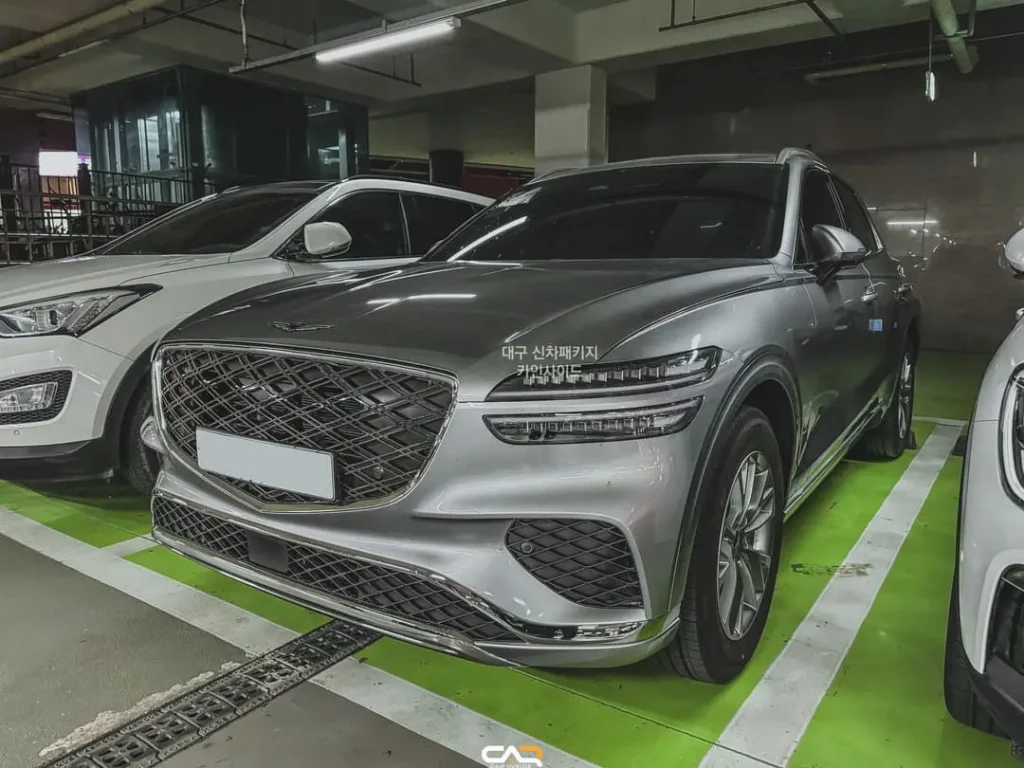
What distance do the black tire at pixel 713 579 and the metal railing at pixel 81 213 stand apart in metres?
7.34

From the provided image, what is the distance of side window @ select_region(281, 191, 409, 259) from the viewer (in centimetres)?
383

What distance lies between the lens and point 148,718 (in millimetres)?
1846

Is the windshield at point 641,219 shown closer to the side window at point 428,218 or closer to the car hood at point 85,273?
the car hood at point 85,273

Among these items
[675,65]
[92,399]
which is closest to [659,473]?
[92,399]

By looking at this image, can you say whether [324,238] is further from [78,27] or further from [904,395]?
[78,27]

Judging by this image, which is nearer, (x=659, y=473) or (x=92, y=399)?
(x=659, y=473)

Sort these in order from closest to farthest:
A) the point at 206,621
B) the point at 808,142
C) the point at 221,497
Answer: the point at 221,497, the point at 206,621, the point at 808,142

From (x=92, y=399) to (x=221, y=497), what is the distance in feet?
4.37

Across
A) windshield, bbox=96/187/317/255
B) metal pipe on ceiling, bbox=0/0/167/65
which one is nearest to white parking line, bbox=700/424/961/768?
windshield, bbox=96/187/317/255

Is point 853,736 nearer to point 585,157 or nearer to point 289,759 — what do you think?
point 289,759

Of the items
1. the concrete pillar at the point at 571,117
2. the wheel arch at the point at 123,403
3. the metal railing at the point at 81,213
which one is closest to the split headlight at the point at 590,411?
the wheel arch at the point at 123,403

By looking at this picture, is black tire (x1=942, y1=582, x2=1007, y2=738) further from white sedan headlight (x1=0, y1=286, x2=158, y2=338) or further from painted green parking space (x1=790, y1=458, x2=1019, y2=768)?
white sedan headlight (x1=0, y1=286, x2=158, y2=338)

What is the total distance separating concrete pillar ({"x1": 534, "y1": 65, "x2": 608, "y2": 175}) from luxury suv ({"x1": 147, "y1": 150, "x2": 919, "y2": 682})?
873cm

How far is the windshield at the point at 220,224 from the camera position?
359 cm
